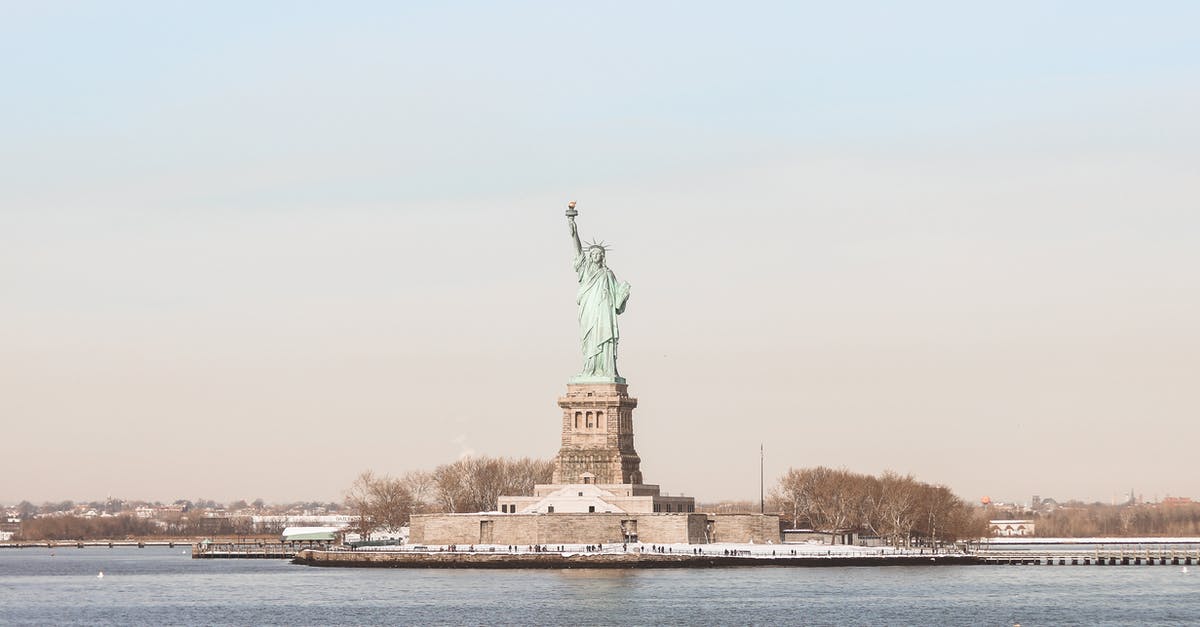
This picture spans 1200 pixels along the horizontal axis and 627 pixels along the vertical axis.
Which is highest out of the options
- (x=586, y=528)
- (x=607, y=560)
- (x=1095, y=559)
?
(x=586, y=528)

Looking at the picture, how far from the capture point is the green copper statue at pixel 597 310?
10131 centimetres

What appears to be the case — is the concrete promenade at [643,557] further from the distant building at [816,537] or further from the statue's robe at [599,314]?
the statue's robe at [599,314]

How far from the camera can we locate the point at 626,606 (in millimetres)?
71312

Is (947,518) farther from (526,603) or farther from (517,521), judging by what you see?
(526,603)

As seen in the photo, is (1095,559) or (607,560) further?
(1095,559)

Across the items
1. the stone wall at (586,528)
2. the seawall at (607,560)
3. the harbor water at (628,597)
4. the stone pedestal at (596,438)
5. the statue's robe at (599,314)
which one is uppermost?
the statue's robe at (599,314)

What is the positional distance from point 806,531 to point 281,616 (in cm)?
4594

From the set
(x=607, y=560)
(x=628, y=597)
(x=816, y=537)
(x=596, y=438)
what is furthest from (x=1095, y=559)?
(x=628, y=597)

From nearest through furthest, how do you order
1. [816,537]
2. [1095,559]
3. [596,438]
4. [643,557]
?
[643,557] < [596,438] < [816,537] < [1095,559]

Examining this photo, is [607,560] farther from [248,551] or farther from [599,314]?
[248,551]

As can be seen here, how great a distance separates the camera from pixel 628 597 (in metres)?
75.0

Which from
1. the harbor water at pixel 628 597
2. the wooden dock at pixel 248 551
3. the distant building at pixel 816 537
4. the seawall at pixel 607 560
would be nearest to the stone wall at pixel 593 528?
the seawall at pixel 607 560

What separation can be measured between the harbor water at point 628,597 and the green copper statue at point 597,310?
46.4 ft

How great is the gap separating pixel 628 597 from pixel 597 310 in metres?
29.0
